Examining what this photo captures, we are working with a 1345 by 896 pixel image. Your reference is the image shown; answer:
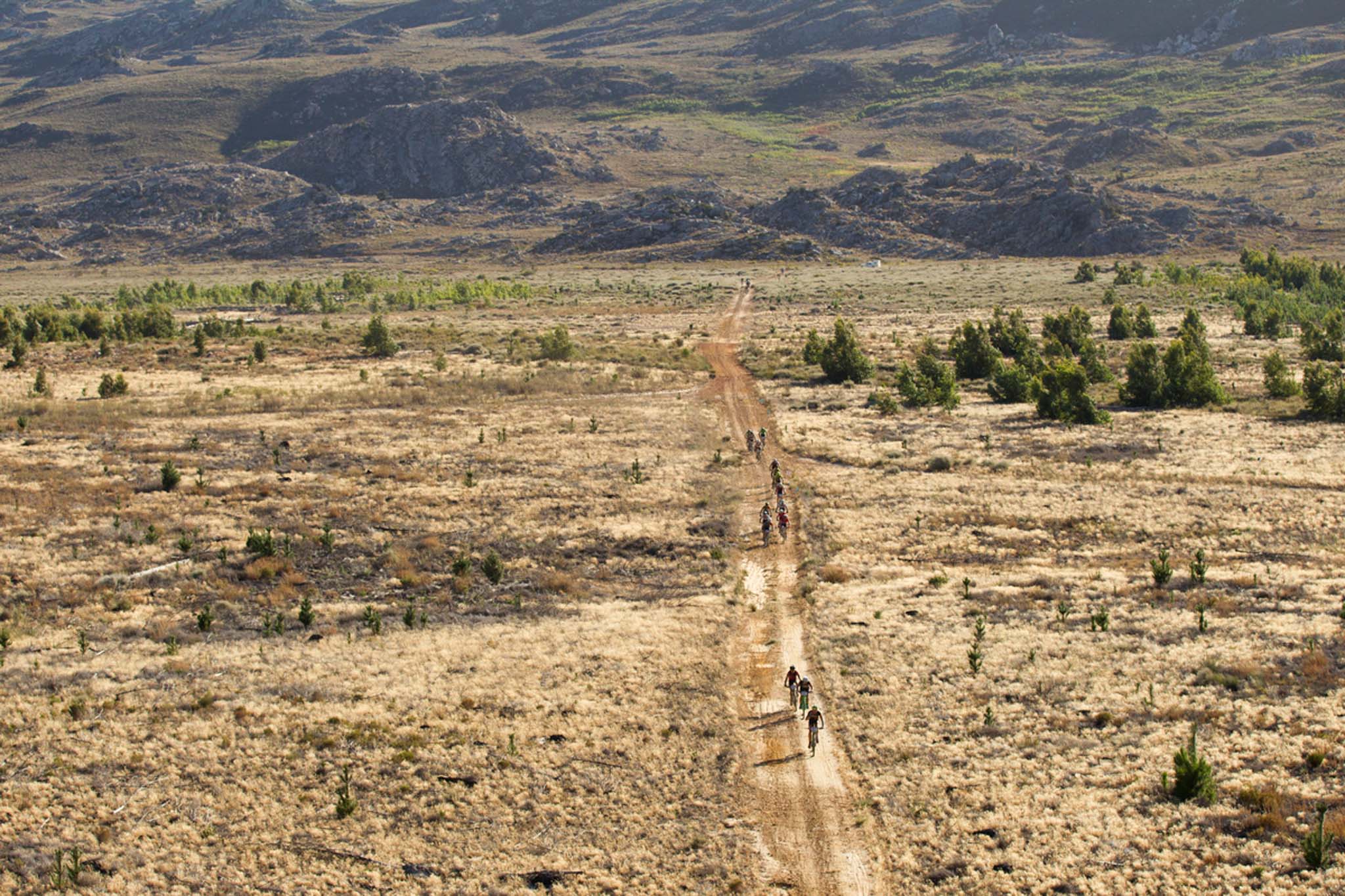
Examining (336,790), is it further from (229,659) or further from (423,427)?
(423,427)

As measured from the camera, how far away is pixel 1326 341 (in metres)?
80.7

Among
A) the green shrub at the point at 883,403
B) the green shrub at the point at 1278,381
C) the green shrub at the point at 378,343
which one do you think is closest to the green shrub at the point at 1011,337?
the green shrub at the point at 883,403

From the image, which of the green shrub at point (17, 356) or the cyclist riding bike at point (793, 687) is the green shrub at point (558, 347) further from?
the cyclist riding bike at point (793, 687)

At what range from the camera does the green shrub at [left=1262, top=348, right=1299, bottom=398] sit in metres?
65.6

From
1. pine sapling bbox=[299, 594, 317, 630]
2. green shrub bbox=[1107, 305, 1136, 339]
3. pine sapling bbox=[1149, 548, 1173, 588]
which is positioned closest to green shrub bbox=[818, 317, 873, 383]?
green shrub bbox=[1107, 305, 1136, 339]

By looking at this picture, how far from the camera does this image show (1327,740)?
23.3 metres

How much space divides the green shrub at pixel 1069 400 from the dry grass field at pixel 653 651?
2.58 metres

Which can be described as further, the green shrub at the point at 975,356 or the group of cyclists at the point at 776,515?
the green shrub at the point at 975,356

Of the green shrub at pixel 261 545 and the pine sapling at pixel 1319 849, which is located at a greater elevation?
the green shrub at pixel 261 545

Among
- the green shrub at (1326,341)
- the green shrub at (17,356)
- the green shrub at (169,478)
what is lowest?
the green shrub at (1326,341)

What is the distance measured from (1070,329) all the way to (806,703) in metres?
63.8

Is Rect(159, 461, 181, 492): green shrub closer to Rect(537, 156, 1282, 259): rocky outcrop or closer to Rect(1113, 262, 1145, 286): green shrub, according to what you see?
Rect(1113, 262, 1145, 286): green shrub

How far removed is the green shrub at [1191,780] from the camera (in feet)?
71.3

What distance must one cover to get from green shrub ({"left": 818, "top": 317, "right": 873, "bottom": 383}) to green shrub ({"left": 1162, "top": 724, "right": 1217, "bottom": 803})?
175 ft
